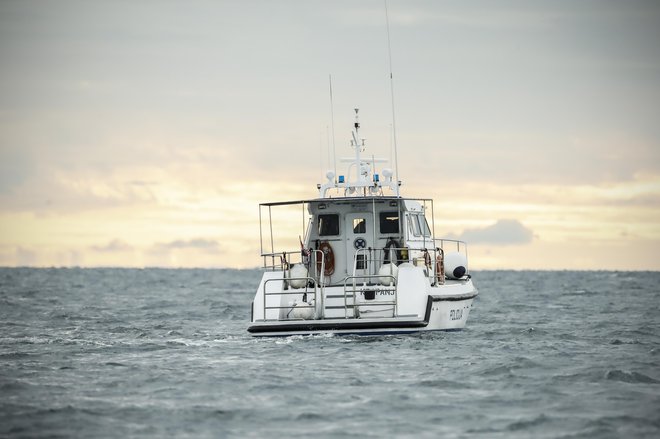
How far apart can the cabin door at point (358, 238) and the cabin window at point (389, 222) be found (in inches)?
10.1

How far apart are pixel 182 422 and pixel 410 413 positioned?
316 centimetres

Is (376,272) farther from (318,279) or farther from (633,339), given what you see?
(633,339)

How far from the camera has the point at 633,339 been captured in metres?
23.9

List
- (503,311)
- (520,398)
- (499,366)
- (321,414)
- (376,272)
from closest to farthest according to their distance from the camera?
(321,414), (520,398), (499,366), (376,272), (503,311)

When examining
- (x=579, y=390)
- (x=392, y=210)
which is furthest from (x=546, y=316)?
(x=579, y=390)

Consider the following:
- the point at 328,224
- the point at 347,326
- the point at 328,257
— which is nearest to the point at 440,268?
the point at 328,257

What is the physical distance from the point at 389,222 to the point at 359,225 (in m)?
0.70

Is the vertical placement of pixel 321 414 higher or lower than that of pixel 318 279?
lower

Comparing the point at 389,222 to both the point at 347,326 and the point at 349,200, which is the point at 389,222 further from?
the point at 347,326

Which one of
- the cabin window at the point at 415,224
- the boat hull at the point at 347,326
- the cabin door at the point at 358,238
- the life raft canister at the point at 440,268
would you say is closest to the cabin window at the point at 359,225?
the cabin door at the point at 358,238

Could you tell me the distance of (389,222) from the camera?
78.2ft

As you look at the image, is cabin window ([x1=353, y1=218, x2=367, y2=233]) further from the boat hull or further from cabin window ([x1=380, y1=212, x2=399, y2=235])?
the boat hull

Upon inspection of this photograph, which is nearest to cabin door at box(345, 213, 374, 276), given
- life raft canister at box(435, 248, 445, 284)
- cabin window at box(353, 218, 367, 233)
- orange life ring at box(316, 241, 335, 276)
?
cabin window at box(353, 218, 367, 233)

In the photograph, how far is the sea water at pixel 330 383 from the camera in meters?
13.6
